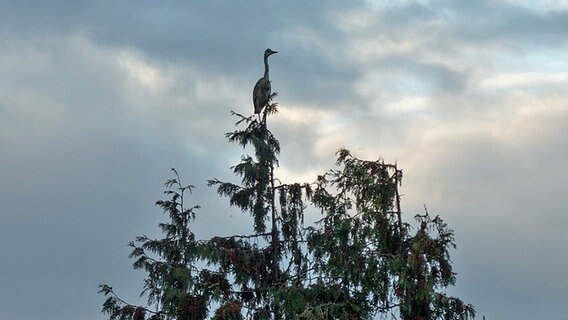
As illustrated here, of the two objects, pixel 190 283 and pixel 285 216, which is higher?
pixel 285 216

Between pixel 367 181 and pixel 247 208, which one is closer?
pixel 367 181

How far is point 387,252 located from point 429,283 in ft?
6.44

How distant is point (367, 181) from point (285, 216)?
Result: 3665mm

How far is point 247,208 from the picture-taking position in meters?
32.1

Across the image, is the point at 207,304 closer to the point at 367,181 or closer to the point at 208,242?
the point at 208,242

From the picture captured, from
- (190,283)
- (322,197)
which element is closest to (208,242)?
(190,283)

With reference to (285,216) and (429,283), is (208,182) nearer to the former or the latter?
(285,216)

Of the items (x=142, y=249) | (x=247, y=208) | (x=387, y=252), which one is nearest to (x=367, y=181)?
(x=387, y=252)

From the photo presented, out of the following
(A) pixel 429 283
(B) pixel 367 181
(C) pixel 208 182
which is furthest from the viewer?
(C) pixel 208 182

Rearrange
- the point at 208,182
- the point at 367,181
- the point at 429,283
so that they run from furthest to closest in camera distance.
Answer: the point at 208,182, the point at 367,181, the point at 429,283

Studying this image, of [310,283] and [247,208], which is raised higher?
[247,208]

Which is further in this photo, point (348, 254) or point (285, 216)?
point (285, 216)

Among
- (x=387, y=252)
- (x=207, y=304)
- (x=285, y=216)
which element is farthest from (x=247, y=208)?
(x=387, y=252)

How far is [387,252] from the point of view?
28891mm
